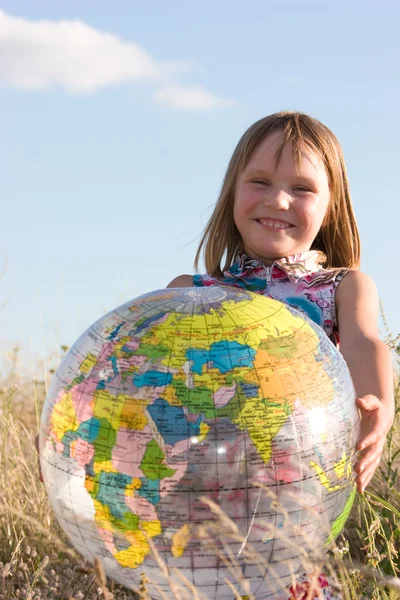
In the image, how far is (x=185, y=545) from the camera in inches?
89.7

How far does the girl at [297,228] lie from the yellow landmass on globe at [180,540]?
1.18 metres

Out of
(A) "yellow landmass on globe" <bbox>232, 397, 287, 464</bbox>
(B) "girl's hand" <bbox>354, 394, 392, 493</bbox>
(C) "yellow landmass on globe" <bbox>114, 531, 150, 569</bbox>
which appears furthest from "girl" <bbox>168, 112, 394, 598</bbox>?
(C) "yellow landmass on globe" <bbox>114, 531, 150, 569</bbox>

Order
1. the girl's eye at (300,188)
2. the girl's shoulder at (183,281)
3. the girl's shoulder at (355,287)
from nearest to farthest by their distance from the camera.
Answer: the girl's shoulder at (355,287)
the girl's eye at (300,188)
the girl's shoulder at (183,281)

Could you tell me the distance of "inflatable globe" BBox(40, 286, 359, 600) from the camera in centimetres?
Answer: 224

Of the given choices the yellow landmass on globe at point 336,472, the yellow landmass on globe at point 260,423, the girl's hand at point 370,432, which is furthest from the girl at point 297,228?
the yellow landmass on globe at point 260,423

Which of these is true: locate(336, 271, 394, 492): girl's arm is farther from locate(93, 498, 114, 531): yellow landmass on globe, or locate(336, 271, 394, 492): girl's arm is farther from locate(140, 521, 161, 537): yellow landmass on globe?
locate(93, 498, 114, 531): yellow landmass on globe

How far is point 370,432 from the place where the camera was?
2.82 m

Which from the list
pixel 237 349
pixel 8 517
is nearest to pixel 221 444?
pixel 237 349

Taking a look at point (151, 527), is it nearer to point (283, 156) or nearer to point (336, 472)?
point (336, 472)

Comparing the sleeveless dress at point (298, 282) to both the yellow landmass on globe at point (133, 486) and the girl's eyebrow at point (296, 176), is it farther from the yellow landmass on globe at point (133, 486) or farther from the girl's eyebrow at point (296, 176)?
the yellow landmass on globe at point (133, 486)

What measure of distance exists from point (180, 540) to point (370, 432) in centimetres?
92

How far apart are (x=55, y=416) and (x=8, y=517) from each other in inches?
89.0

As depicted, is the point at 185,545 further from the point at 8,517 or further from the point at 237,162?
the point at 8,517

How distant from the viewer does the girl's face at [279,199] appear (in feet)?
11.7
